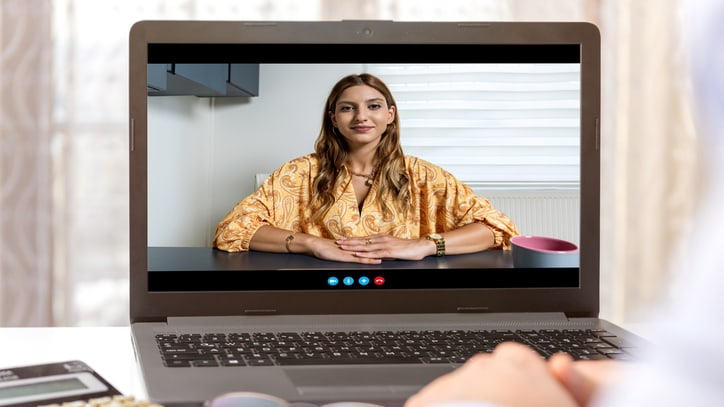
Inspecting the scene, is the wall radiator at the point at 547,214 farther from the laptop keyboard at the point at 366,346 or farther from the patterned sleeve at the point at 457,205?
the laptop keyboard at the point at 366,346

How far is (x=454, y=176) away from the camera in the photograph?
3.05 ft

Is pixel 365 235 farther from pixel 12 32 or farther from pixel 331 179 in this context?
pixel 12 32

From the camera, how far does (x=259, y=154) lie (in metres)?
0.91

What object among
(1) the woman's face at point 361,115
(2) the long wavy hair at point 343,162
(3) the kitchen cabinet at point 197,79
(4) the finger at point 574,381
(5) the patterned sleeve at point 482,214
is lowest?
(4) the finger at point 574,381

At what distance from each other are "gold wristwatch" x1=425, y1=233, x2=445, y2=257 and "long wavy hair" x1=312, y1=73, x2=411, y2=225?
5 cm

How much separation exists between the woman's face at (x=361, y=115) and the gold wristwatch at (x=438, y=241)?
137 mm

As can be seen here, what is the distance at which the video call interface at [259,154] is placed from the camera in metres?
0.89

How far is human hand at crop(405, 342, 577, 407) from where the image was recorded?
0.33 meters

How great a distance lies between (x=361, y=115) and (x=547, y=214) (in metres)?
0.26

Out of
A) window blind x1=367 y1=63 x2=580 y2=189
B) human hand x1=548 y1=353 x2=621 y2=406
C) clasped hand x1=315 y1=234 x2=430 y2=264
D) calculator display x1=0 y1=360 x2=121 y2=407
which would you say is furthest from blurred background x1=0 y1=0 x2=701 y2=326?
human hand x1=548 y1=353 x2=621 y2=406

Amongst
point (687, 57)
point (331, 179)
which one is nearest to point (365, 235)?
point (331, 179)

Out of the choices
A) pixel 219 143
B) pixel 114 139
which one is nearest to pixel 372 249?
pixel 219 143

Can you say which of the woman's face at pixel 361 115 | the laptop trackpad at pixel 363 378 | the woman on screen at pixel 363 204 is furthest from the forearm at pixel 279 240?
the laptop trackpad at pixel 363 378

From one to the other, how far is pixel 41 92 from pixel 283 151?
1404 mm
